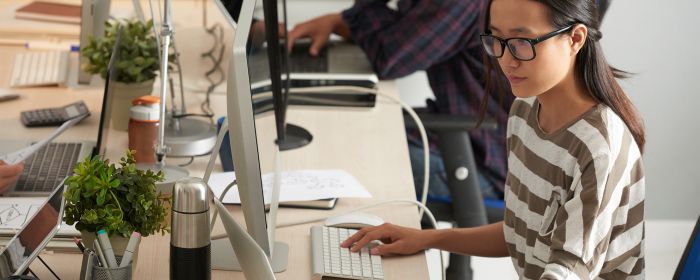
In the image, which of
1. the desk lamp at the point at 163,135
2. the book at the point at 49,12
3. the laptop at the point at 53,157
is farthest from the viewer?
the book at the point at 49,12

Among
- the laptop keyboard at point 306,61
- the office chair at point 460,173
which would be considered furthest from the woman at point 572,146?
the laptop keyboard at point 306,61

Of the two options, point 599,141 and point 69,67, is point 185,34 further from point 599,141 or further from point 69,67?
point 599,141

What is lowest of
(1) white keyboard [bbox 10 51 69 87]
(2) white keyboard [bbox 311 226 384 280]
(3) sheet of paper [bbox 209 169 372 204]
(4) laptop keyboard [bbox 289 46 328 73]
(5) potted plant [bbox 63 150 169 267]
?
(4) laptop keyboard [bbox 289 46 328 73]

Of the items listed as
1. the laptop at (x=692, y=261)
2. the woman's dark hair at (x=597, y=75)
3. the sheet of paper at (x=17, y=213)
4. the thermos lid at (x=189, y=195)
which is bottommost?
the sheet of paper at (x=17, y=213)

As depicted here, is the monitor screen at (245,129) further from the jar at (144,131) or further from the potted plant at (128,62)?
the potted plant at (128,62)

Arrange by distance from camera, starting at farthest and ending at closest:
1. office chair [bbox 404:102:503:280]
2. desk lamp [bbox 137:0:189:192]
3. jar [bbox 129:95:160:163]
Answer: office chair [bbox 404:102:503:280] → jar [bbox 129:95:160:163] → desk lamp [bbox 137:0:189:192]

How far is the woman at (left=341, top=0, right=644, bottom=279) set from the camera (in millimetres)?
1280

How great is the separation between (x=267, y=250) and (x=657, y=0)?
7.10 feet

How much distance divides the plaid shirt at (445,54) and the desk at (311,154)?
0.11 meters

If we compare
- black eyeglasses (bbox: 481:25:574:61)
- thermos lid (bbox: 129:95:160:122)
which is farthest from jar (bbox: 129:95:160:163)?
black eyeglasses (bbox: 481:25:574:61)

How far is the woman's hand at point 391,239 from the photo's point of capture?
4.80 ft

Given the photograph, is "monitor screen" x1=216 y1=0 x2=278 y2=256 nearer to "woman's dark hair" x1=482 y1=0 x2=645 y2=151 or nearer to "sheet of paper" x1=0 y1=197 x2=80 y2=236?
"sheet of paper" x1=0 y1=197 x2=80 y2=236

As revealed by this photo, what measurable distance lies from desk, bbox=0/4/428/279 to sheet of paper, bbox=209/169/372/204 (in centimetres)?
3

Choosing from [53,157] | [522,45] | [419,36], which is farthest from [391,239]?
[419,36]
